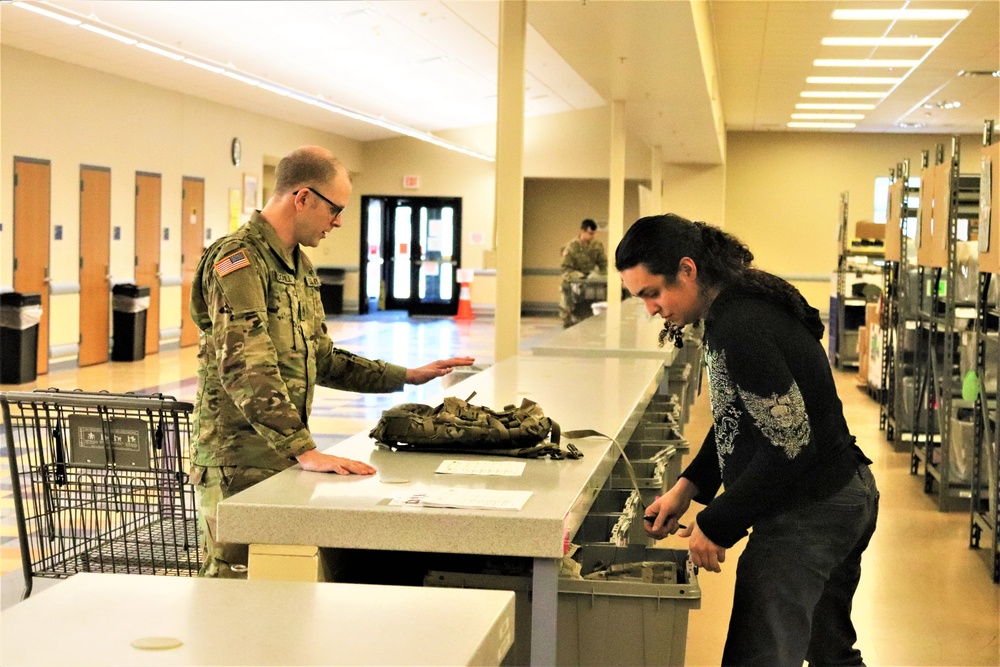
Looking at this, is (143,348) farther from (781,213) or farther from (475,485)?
(781,213)

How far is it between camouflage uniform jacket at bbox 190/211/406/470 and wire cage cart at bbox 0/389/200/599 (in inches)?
13.9

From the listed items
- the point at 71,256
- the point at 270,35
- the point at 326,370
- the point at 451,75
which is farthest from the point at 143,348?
the point at 326,370

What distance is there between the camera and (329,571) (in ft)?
8.27

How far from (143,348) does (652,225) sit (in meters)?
13.8

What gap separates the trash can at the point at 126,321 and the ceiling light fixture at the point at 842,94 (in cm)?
1090

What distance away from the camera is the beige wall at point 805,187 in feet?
83.1

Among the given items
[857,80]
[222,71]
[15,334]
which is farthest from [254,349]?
[857,80]

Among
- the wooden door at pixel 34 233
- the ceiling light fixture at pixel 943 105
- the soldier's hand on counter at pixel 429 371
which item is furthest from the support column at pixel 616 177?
the soldier's hand on counter at pixel 429 371

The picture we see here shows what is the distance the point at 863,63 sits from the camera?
15227mm

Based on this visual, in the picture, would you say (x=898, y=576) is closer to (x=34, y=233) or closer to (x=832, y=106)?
(x=34, y=233)

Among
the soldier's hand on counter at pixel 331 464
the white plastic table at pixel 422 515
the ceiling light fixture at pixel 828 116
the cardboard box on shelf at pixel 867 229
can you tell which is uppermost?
the ceiling light fixture at pixel 828 116

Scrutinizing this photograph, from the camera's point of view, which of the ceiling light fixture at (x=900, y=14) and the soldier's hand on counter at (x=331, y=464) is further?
the ceiling light fixture at (x=900, y=14)

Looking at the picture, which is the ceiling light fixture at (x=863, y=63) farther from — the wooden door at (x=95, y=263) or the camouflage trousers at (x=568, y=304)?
the wooden door at (x=95, y=263)

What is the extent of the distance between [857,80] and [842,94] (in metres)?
1.72
